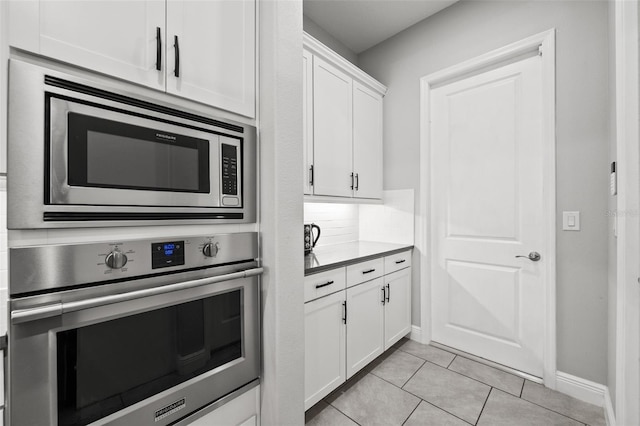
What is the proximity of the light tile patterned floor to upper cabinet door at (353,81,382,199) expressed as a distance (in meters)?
1.46

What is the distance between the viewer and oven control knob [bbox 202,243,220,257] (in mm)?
1093

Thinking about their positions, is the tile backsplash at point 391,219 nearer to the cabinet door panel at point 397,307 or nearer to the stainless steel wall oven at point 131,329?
the cabinet door panel at point 397,307

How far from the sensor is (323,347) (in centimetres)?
172

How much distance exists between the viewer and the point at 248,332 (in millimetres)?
1229

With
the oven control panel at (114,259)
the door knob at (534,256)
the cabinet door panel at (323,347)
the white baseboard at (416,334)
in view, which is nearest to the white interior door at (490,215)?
the door knob at (534,256)

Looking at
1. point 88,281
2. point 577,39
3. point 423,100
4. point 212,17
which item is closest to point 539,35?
point 577,39

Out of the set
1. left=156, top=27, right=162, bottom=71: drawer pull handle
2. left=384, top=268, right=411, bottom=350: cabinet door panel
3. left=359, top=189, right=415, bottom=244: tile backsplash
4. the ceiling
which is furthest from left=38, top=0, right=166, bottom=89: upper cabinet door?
left=359, top=189, right=415, bottom=244: tile backsplash

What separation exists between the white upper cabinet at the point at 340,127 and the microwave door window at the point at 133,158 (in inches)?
40.7

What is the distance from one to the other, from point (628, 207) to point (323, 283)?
1.41 metres

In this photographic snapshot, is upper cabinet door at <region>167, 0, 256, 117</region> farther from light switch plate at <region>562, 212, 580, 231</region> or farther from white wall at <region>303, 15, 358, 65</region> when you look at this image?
light switch plate at <region>562, 212, 580, 231</region>

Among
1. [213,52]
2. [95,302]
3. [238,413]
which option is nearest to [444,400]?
[238,413]

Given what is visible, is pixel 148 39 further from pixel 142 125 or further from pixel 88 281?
pixel 88 281

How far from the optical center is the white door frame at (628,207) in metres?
1.11

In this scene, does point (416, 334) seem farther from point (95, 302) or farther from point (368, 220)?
point (95, 302)
